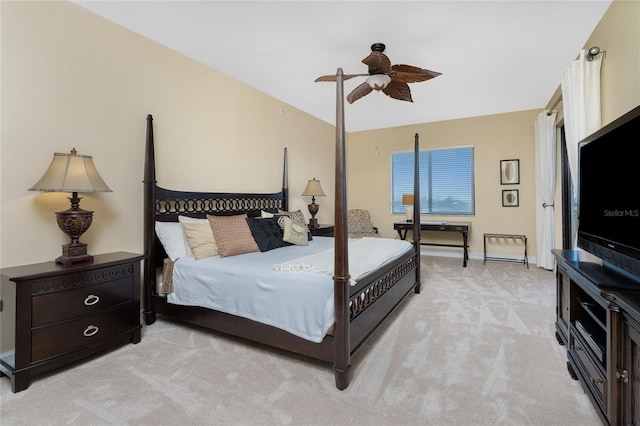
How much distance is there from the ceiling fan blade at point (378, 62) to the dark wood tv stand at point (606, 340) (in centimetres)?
204

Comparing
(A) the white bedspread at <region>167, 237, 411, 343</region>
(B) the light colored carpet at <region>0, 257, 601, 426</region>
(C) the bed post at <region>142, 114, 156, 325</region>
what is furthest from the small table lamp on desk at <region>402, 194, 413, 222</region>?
(C) the bed post at <region>142, 114, 156, 325</region>

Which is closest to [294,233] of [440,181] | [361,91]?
[361,91]

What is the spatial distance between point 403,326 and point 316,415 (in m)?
1.38

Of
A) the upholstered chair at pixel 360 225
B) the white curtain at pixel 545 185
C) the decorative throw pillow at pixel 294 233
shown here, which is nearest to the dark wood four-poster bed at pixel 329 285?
the decorative throw pillow at pixel 294 233

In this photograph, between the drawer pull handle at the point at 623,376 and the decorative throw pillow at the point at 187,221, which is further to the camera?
the decorative throw pillow at the point at 187,221

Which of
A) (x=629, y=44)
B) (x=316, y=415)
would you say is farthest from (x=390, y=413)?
(x=629, y=44)

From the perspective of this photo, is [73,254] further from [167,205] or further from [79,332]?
[167,205]

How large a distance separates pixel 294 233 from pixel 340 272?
175 cm

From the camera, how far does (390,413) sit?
1.64 m

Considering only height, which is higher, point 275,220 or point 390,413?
point 275,220

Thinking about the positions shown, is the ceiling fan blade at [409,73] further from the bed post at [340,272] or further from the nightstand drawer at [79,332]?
the nightstand drawer at [79,332]

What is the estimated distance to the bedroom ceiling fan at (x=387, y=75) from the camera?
2.62 m

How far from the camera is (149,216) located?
283cm

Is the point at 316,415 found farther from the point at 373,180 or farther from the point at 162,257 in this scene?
the point at 373,180
